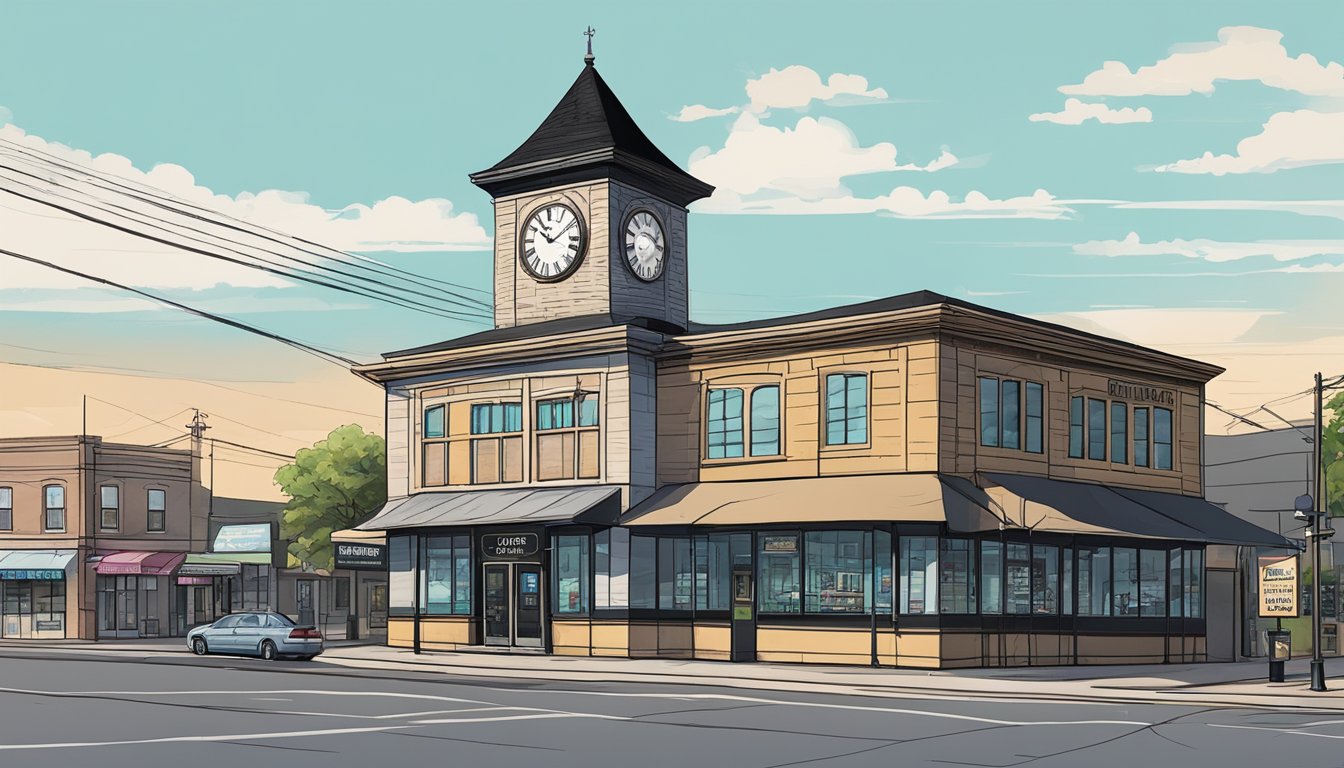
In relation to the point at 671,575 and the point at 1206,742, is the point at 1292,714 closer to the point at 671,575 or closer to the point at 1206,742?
the point at 1206,742

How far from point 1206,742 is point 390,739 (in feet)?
33.6

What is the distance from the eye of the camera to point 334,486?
248 feet

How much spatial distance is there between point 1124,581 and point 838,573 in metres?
7.97

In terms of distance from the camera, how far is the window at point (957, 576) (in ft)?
119

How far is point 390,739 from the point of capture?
20.1 meters

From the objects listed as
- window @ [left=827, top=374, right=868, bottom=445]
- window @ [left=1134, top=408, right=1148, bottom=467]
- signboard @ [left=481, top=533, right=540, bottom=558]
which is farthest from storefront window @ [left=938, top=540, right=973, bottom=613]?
signboard @ [left=481, top=533, right=540, bottom=558]

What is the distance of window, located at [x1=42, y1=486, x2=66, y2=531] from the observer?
6431cm

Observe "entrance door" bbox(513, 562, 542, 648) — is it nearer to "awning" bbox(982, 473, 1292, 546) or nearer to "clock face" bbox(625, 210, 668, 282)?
"clock face" bbox(625, 210, 668, 282)

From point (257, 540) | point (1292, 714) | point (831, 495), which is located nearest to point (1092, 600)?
point (831, 495)

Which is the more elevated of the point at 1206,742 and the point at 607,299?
the point at 607,299

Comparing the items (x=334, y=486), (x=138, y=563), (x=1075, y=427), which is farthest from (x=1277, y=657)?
(x=334, y=486)

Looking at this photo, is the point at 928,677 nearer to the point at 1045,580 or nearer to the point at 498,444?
the point at 1045,580

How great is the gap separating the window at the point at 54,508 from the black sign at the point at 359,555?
2274 centimetres

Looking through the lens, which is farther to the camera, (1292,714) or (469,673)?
(469,673)
